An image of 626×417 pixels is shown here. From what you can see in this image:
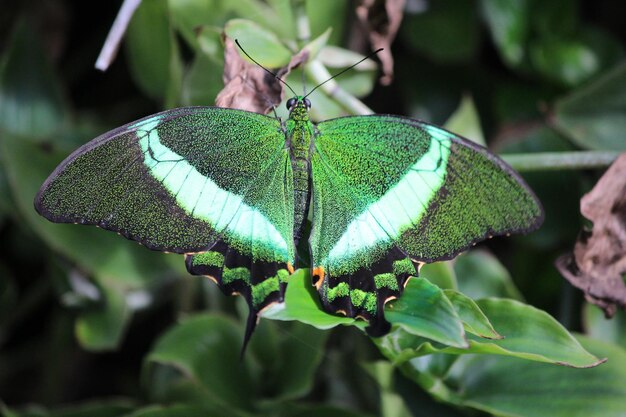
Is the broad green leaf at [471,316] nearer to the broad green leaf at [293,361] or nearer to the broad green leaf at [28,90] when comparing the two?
the broad green leaf at [293,361]

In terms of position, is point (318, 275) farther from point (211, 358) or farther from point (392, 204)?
point (211, 358)

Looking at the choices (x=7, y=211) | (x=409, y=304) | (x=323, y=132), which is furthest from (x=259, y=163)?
(x=7, y=211)

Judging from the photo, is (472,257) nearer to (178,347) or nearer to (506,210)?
(506,210)

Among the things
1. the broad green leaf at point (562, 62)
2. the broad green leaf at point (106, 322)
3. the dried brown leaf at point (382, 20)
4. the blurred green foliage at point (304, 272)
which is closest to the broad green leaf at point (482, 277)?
the blurred green foliage at point (304, 272)

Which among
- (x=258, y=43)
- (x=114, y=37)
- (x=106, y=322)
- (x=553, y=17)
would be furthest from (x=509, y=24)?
(x=106, y=322)

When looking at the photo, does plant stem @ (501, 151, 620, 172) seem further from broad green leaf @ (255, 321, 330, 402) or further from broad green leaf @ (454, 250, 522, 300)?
broad green leaf @ (255, 321, 330, 402)
